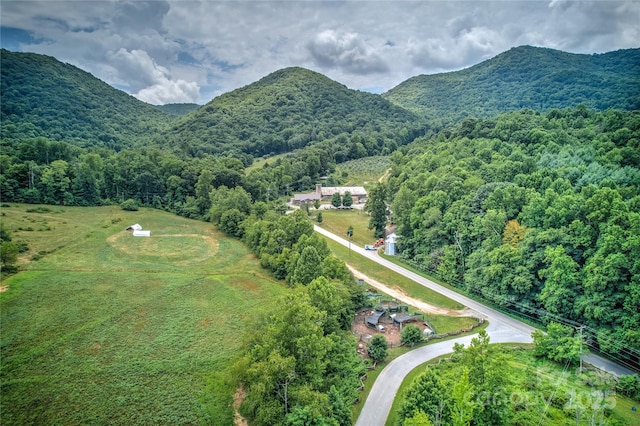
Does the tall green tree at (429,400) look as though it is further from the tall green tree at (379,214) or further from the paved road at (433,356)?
the tall green tree at (379,214)

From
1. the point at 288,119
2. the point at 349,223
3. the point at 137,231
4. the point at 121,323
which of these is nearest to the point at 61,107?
the point at 288,119

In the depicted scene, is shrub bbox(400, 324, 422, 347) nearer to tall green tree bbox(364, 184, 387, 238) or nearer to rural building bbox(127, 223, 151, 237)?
tall green tree bbox(364, 184, 387, 238)

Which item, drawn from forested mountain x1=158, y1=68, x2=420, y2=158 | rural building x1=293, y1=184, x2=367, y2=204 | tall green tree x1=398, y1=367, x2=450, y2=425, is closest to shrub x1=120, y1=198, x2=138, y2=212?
rural building x1=293, y1=184, x2=367, y2=204

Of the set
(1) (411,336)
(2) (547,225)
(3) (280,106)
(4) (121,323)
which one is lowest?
(1) (411,336)

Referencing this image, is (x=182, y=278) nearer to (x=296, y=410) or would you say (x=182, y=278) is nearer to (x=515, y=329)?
(x=296, y=410)

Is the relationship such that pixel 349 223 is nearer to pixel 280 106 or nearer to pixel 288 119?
pixel 288 119

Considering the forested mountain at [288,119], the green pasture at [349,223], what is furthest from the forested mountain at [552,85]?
the green pasture at [349,223]
